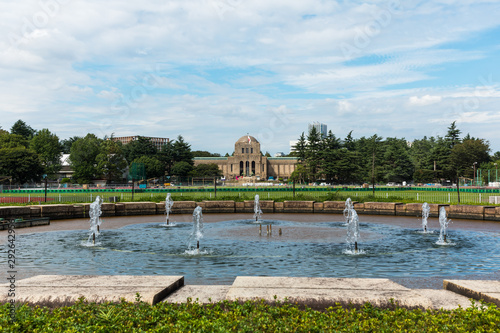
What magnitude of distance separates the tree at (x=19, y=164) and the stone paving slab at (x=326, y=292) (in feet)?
254

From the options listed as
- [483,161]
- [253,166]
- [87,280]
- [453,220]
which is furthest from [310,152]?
[87,280]

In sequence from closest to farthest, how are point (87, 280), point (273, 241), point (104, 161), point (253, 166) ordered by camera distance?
1. point (87, 280)
2. point (273, 241)
3. point (104, 161)
4. point (253, 166)

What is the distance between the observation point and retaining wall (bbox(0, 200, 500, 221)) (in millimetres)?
23531

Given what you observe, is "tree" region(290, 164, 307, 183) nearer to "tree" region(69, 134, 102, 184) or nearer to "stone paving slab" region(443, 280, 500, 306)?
"tree" region(69, 134, 102, 184)

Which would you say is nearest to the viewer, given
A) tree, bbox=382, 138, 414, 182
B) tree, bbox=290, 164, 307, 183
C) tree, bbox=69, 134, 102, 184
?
tree, bbox=69, 134, 102, 184

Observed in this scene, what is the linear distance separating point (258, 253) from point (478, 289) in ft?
24.8

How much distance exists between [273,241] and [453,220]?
1363 centimetres

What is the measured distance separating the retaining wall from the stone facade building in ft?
442

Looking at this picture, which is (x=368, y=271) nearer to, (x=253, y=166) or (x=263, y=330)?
(x=263, y=330)

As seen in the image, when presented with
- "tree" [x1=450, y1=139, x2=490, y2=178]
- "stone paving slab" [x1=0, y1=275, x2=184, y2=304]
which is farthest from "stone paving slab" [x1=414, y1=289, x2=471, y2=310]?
"tree" [x1=450, y1=139, x2=490, y2=178]

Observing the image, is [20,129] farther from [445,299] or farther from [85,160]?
[445,299]

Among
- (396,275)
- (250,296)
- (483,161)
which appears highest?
(483,161)

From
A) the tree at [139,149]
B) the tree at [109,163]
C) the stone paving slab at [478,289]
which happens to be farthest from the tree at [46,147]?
the stone paving slab at [478,289]

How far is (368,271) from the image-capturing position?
10.6 metres
